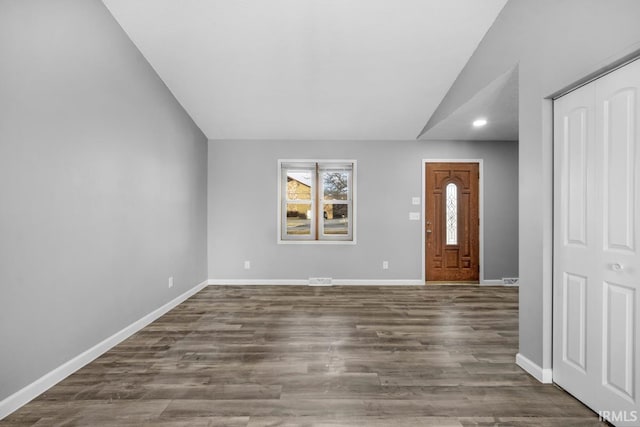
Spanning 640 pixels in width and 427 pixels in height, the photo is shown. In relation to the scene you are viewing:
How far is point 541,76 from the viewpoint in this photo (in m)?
2.27

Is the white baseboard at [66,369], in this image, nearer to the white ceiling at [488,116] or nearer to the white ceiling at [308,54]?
the white ceiling at [308,54]

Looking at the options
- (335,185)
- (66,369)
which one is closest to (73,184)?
(66,369)

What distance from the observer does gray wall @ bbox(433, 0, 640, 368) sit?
71.7 inches

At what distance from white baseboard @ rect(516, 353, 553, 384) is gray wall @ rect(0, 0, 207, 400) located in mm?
3470

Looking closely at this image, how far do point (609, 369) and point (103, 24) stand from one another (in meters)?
4.51

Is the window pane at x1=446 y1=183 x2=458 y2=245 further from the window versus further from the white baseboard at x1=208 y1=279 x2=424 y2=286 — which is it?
the window

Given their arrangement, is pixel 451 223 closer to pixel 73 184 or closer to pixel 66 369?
pixel 73 184

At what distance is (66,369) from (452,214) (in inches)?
212

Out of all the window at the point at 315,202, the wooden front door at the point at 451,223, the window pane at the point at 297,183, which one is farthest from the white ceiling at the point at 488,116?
the window pane at the point at 297,183

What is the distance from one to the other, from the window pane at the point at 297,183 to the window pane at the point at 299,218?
0.53 feet

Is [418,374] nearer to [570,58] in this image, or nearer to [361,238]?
[570,58]

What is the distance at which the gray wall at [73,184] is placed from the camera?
194 centimetres

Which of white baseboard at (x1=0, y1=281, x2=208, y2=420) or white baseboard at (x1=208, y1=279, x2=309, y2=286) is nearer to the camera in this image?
white baseboard at (x1=0, y1=281, x2=208, y2=420)

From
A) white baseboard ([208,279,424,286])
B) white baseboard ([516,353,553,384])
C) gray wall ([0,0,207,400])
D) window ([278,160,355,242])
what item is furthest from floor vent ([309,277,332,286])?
white baseboard ([516,353,553,384])
